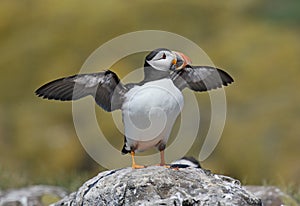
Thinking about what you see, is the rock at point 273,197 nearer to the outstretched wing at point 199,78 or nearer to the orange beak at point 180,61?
the outstretched wing at point 199,78

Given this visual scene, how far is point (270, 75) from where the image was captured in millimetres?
16766

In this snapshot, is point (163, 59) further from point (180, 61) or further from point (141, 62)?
point (141, 62)

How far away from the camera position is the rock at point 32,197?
387 inches

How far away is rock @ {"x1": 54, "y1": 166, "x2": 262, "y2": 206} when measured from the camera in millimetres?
6734

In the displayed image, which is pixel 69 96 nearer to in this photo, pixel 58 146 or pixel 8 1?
pixel 58 146

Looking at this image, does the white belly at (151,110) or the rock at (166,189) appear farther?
the white belly at (151,110)

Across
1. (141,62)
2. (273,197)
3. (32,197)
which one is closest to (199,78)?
(273,197)

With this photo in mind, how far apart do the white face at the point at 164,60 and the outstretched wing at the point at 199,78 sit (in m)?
0.30

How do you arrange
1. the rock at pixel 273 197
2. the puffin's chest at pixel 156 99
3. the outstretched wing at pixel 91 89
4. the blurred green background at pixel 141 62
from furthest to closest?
the blurred green background at pixel 141 62 < the rock at pixel 273 197 < the outstretched wing at pixel 91 89 < the puffin's chest at pixel 156 99

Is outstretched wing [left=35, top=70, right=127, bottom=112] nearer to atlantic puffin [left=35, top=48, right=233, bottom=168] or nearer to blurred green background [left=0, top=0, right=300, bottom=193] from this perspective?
atlantic puffin [left=35, top=48, right=233, bottom=168]

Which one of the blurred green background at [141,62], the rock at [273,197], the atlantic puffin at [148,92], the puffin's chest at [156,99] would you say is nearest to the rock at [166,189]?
the atlantic puffin at [148,92]

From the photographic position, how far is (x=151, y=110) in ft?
23.5

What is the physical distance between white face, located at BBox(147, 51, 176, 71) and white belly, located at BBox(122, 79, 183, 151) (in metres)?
0.15

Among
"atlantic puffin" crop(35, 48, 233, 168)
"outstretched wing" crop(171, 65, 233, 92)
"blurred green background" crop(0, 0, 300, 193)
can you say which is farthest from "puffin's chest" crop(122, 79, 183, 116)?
"blurred green background" crop(0, 0, 300, 193)
